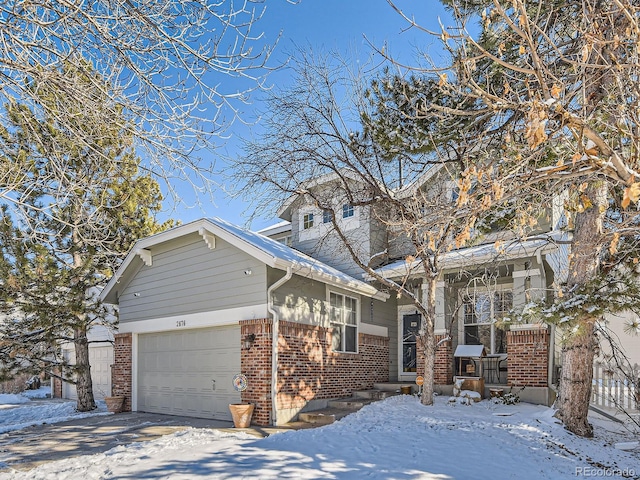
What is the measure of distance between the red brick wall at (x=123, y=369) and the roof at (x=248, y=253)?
128 cm

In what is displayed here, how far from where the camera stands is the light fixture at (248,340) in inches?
403

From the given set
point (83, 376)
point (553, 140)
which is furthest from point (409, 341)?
point (553, 140)

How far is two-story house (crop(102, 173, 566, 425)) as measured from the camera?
33.9ft

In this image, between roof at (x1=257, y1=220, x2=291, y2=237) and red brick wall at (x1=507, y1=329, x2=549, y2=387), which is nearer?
red brick wall at (x1=507, y1=329, x2=549, y2=387)

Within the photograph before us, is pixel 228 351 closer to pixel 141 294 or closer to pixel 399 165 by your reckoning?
pixel 141 294

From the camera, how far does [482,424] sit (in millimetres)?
8141

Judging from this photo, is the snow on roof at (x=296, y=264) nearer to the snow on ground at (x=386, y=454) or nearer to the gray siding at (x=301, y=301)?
the gray siding at (x=301, y=301)

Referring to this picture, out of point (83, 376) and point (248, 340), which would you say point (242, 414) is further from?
point (83, 376)

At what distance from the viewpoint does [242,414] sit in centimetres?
965

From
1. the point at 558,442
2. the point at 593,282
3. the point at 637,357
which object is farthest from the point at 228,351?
the point at 637,357

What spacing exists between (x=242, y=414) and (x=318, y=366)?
2338 mm

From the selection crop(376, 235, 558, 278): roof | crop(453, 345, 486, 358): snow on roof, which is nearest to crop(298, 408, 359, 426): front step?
crop(453, 345, 486, 358): snow on roof

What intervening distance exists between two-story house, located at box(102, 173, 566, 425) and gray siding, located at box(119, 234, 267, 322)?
0.03 m

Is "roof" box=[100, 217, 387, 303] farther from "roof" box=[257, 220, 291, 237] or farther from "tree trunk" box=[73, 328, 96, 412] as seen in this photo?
"roof" box=[257, 220, 291, 237]
